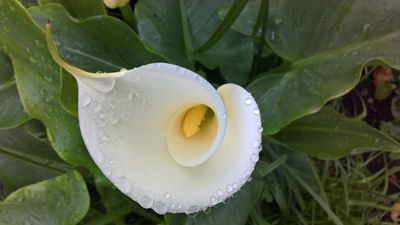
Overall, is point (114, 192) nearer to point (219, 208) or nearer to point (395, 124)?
point (219, 208)

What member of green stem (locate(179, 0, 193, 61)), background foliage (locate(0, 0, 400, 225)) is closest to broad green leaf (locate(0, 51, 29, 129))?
background foliage (locate(0, 0, 400, 225))

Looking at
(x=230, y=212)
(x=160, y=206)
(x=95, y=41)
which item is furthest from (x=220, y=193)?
(x=95, y=41)

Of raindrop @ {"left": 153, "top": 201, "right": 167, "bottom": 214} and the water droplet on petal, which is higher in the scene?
the water droplet on petal

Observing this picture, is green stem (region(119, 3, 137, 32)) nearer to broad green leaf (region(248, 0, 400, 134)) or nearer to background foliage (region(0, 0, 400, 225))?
background foliage (region(0, 0, 400, 225))

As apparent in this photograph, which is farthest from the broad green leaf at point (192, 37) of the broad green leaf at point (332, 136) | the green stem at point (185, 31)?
the broad green leaf at point (332, 136)

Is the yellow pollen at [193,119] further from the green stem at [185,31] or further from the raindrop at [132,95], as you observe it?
the green stem at [185,31]

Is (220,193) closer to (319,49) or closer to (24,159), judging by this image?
(319,49)
